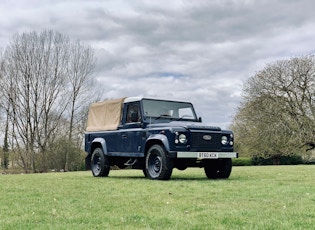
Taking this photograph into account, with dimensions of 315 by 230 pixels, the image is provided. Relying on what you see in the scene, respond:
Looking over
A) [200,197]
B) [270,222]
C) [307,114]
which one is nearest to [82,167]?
[307,114]

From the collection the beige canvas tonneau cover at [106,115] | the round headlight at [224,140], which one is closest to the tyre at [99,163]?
the beige canvas tonneau cover at [106,115]

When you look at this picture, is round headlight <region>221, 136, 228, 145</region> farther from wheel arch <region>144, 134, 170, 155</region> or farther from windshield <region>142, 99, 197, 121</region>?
wheel arch <region>144, 134, 170, 155</region>

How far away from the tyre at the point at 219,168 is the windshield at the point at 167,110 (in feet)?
4.95

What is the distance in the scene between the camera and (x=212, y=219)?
16.7 ft

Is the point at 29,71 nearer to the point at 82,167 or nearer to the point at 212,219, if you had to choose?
the point at 82,167

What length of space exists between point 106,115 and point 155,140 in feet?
9.82

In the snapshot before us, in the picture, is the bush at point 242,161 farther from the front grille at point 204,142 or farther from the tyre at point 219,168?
the front grille at point 204,142

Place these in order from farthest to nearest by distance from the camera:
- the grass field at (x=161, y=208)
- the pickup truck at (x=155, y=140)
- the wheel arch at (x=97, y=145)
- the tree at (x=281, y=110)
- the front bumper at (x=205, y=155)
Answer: the tree at (x=281, y=110), the wheel arch at (x=97, y=145), the pickup truck at (x=155, y=140), the front bumper at (x=205, y=155), the grass field at (x=161, y=208)

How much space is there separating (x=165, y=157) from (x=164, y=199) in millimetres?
3876

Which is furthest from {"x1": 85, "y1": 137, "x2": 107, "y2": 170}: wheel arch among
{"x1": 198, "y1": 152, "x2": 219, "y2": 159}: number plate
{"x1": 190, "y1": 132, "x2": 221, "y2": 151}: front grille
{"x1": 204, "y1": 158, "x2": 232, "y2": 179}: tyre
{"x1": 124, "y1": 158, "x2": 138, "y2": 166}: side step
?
{"x1": 198, "y1": 152, "x2": 219, "y2": 159}: number plate

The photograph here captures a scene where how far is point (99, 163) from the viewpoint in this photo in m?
13.8

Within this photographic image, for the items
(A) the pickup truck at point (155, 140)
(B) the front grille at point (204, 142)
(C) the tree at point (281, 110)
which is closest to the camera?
(A) the pickup truck at point (155, 140)

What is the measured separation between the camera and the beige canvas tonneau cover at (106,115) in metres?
13.2

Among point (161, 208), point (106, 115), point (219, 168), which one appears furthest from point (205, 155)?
point (161, 208)
